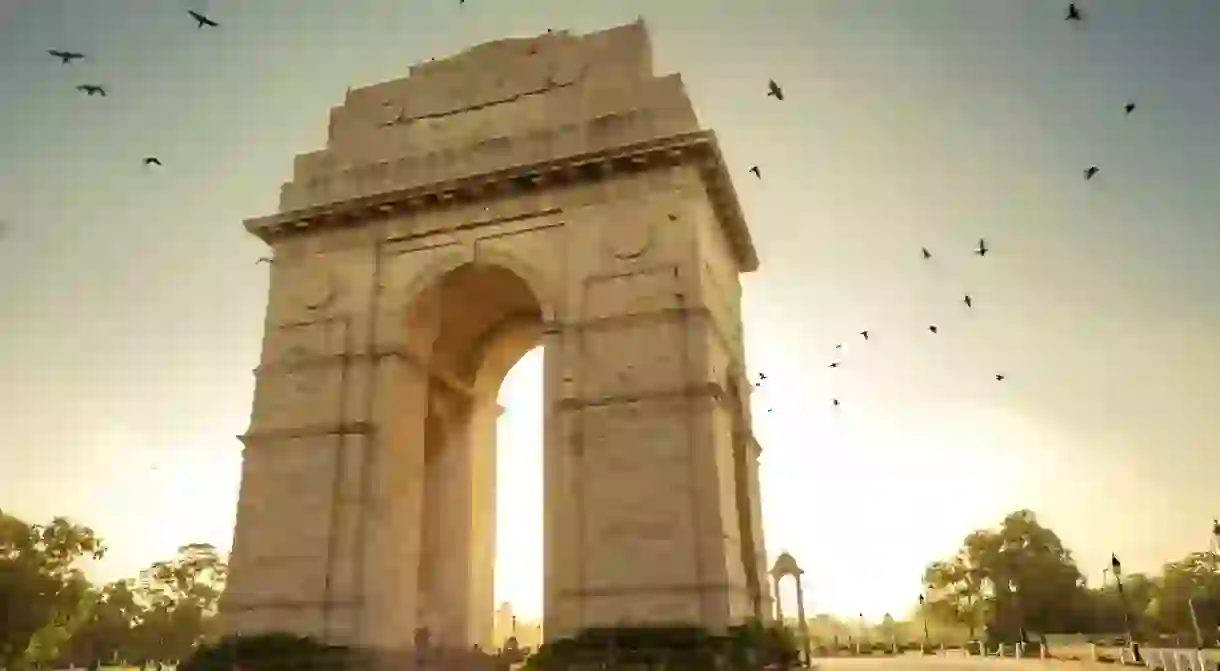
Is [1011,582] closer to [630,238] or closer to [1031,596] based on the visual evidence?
[1031,596]

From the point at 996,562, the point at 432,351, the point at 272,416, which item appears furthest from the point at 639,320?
the point at 996,562

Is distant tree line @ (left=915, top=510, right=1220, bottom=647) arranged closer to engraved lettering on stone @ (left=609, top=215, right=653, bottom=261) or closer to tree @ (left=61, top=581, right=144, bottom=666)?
engraved lettering on stone @ (left=609, top=215, right=653, bottom=261)

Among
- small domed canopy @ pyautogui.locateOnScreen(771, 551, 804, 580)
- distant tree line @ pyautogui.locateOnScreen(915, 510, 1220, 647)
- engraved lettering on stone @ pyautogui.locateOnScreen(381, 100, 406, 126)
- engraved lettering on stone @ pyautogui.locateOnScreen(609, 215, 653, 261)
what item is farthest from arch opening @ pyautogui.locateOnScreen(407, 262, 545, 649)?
distant tree line @ pyautogui.locateOnScreen(915, 510, 1220, 647)

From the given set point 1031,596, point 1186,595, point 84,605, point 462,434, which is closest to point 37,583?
point 84,605

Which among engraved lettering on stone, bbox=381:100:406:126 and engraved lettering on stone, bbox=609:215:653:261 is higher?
engraved lettering on stone, bbox=381:100:406:126

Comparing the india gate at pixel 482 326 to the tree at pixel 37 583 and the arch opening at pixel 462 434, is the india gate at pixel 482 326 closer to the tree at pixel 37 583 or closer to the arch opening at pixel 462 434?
the arch opening at pixel 462 434
